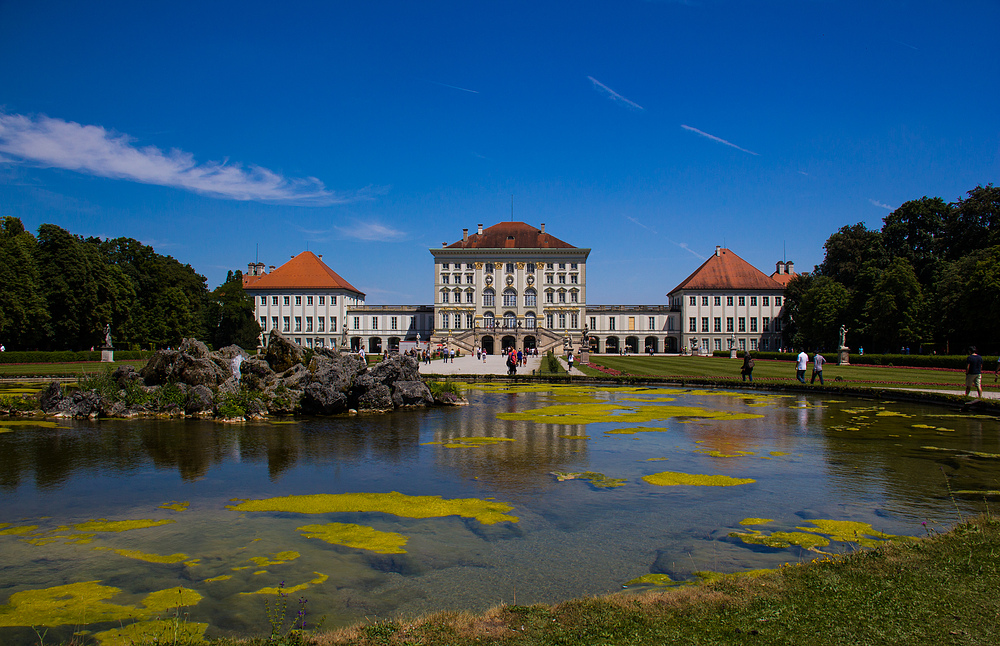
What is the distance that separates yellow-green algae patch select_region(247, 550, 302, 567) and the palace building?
7771 centimetres

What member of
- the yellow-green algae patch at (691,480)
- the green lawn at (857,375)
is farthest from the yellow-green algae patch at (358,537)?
the green lawn at (857,375)

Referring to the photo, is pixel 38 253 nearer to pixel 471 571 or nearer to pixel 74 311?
pixel 74 311

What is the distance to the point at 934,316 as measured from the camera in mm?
50750

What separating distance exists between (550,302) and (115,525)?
267ft

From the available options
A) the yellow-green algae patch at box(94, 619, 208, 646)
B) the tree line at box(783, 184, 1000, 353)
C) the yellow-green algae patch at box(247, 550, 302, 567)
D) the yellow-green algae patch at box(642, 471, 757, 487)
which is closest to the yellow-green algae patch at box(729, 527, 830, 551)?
the yellow-green algae patch at box(642, 471, 757, 487)

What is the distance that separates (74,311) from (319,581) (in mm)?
55522

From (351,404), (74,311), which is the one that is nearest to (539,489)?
(351,404)

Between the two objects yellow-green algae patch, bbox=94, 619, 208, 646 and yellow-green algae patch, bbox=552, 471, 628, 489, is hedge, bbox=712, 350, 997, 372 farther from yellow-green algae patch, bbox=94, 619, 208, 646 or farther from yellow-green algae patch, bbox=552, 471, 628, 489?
yellow-green algae patch, bbox=94, 619, 208, 646

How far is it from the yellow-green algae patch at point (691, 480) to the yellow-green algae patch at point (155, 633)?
19.6 ft

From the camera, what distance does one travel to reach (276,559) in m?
5.55

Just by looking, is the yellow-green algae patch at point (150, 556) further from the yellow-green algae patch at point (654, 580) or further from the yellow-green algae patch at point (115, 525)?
the yellow-green algae patch at point (654, 580)

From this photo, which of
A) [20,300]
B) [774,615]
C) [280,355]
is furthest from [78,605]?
[20,300]

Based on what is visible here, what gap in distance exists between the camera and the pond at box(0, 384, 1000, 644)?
192 inches

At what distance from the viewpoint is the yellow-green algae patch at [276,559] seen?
5.45 meters
